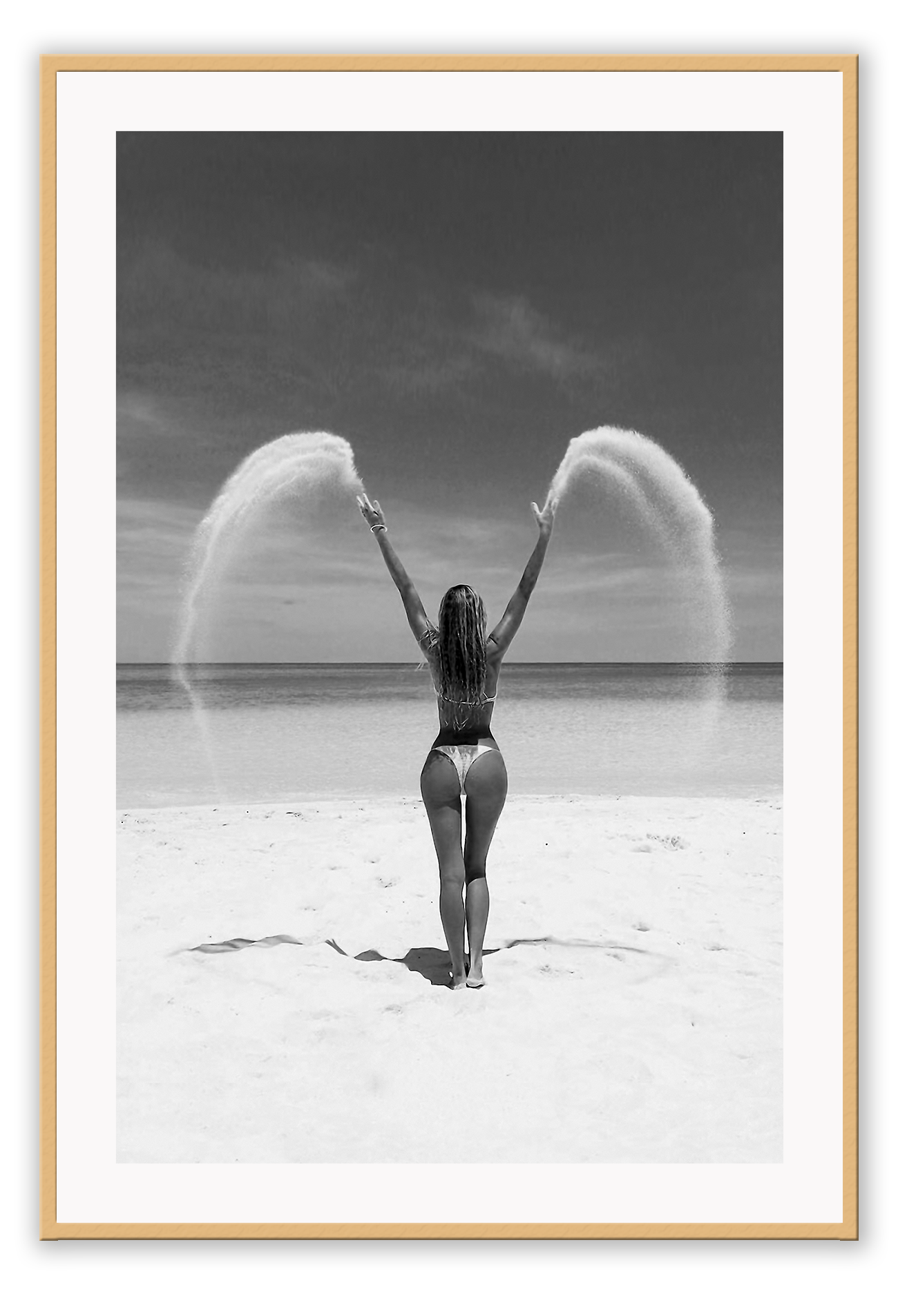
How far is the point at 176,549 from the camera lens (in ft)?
70.8

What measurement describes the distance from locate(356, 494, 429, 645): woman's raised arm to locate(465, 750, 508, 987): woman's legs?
73 cm

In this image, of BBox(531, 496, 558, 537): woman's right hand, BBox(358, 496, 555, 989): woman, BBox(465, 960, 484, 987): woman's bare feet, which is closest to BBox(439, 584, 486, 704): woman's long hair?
BBox(358, 496, 555, 989): woman

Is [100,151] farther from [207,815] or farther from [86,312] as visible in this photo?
[207,815]

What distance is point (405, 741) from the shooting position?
17859 millimetres

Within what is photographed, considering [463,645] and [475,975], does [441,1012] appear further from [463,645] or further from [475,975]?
[463,645]

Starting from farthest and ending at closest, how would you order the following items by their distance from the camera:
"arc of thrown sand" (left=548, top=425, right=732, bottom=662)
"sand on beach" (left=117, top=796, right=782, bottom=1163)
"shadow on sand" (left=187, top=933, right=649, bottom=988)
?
1. "shadow on sand" (left=187, top=933, right=649, bottom=988)
2. "arc of thrown sand" (left=548, top=425, right=732, bottom=662)
3. "sand on beach" (left=117, top=796, right=782, bottom=1163)

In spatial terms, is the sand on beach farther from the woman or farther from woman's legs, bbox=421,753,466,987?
the woman

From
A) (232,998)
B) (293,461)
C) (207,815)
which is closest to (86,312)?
(293,461)

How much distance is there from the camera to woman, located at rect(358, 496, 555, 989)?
14.1 ft

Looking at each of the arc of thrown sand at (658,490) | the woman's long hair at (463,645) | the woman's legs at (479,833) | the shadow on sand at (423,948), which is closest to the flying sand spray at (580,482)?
the arc of thrown sand at (658,490)

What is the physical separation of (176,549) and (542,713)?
431 inches

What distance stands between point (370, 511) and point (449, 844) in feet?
5.57

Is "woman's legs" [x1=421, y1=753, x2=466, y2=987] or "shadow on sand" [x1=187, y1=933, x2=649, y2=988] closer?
"woman's legs" [x1=421, y1=753, x2=466, y2=987]

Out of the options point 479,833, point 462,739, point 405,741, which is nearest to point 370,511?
point 462,739
